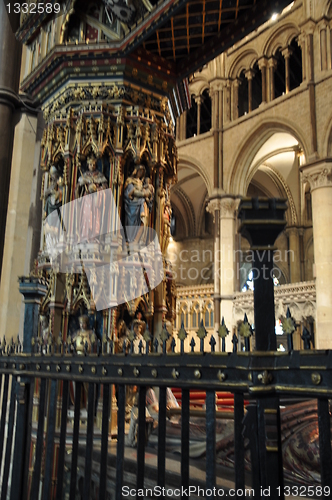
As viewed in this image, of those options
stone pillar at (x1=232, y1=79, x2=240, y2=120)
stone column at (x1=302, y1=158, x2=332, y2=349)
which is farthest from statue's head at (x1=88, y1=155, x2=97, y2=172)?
stone pillar at (x1=232, y1=79, x2=240, y2=120)

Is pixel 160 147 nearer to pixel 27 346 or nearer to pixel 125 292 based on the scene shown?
pixel 125 292

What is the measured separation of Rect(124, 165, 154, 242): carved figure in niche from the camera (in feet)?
15.3

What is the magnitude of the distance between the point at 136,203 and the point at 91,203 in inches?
17.4

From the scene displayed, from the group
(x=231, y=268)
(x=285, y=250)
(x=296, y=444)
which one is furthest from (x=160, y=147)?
(x=285, y=250)

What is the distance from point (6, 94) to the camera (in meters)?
5.92

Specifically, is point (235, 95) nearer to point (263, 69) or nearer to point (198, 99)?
point (263, 69)

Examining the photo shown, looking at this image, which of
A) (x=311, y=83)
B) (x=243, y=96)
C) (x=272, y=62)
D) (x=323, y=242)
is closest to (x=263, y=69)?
(x=272, y=62)

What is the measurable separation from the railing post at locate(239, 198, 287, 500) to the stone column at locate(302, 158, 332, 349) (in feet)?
37.4

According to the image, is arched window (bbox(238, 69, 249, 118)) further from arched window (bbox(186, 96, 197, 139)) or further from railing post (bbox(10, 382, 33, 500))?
railing post (bbox(10, 382, 33, 500))

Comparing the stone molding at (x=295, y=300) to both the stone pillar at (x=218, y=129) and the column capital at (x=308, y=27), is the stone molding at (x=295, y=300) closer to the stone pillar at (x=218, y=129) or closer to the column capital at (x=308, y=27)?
the stone pillar at (x=218, y=129)

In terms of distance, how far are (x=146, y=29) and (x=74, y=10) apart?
1.01 m

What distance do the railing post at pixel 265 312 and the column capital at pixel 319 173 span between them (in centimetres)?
1214

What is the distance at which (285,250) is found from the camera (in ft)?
67.0

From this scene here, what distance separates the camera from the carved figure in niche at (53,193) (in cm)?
480
